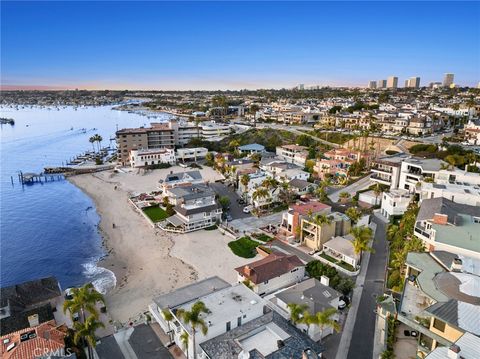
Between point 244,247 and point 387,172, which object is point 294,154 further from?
point 244,247

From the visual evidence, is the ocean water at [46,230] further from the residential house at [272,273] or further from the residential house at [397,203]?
the residential house at [397,203]

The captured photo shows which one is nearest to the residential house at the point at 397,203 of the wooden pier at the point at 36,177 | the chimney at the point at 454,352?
the chimney at the point at 454,352

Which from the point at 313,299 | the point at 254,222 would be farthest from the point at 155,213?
the point at 313,299

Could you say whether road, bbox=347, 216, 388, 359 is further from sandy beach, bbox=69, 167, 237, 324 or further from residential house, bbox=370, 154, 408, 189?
residential house, bbox=370, 154, 408, 189

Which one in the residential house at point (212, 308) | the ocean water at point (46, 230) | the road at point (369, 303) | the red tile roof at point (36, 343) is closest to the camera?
the red tile roof at point (36, 343)

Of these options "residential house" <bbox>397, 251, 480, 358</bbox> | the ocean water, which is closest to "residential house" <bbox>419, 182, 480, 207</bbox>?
"residential house" <bbox>397, 251, 480, 358</bbox>

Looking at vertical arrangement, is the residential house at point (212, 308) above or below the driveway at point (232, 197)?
above
